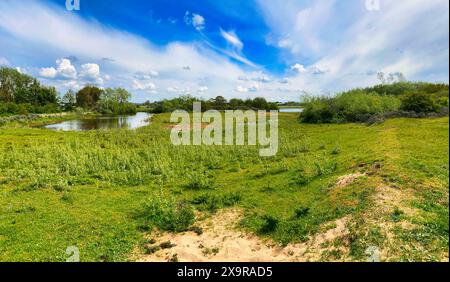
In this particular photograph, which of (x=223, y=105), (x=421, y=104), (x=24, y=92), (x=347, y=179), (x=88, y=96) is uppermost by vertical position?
(x=88, y=96)

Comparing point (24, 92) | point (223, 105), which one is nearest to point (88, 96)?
point (24, 92)

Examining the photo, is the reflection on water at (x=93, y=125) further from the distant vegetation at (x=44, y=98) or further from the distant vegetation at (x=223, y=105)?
the distant vegetation at (x=223, y=105)

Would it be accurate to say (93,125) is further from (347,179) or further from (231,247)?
(231,247)

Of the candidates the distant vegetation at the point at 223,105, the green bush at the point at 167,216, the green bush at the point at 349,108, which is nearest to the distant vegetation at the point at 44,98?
the distant vegetation at the point at 223,105

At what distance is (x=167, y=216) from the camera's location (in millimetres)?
8070

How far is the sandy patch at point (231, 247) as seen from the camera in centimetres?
604

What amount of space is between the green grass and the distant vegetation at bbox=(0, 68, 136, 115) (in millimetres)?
54444

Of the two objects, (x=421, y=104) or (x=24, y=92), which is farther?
(x=24, y=92)

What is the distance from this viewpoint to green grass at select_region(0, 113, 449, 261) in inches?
260

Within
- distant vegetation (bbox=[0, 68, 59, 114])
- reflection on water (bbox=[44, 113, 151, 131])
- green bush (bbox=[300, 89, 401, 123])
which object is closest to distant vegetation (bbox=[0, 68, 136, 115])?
distant vegetation (bbox=[0, 68, 59, 114])

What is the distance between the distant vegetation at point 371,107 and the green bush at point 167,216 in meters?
25.2

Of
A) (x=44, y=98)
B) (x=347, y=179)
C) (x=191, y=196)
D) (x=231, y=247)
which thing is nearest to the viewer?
(x=231, y=247)

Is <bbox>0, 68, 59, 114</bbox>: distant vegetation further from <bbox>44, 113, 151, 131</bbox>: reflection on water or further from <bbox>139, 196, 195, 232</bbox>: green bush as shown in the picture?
<bbox>139, 196, 195, 232</bbox>: green bush

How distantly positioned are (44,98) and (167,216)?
81062 millimetres
